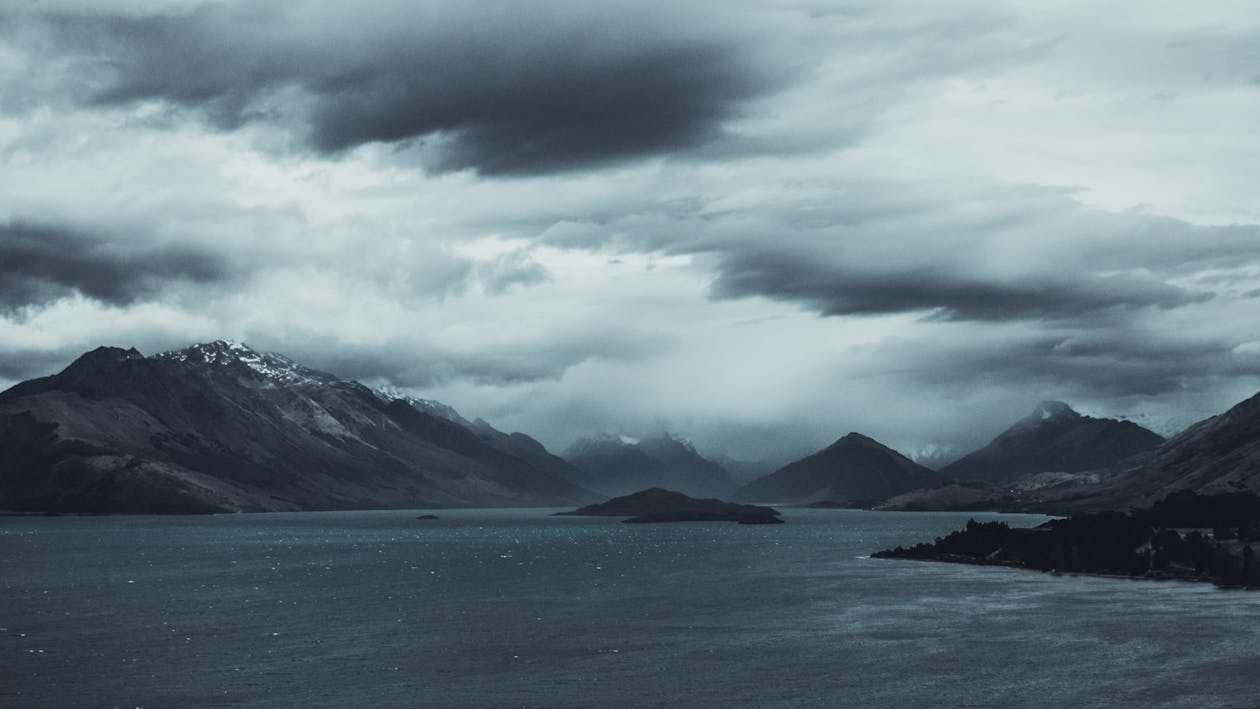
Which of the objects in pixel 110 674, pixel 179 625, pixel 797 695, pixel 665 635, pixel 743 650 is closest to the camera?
pixel 797 695

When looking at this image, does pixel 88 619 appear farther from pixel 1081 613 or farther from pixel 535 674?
pixel 1081 613

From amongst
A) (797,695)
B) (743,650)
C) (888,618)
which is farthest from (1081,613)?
(797,695)

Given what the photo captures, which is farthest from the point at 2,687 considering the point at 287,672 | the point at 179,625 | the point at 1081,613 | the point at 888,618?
the point at 1081,613

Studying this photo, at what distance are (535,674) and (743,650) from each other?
1123 inches

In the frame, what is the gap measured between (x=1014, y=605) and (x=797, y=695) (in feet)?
284

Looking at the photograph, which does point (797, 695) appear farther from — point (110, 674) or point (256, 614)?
point (256, 614)

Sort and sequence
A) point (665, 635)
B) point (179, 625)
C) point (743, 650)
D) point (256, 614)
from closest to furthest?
point (743, 650), point (665, 635), point (179, 625), point (256, 614)

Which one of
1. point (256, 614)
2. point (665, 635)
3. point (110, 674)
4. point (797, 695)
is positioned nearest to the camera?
point (797, 695)

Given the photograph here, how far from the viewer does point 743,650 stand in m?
146

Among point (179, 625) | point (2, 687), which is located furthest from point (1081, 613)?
point (2, 687)

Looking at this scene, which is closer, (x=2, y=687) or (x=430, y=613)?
(x=2, y=687)

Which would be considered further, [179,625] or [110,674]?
[179,625]

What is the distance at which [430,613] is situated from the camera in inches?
7338

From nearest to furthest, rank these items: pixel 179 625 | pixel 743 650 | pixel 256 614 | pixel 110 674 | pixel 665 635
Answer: pixel 110 674 → pixel 743 650 → pixel 665 635 → pixel 179 625 → pixel 256 614
